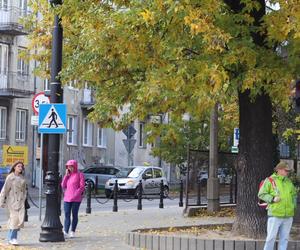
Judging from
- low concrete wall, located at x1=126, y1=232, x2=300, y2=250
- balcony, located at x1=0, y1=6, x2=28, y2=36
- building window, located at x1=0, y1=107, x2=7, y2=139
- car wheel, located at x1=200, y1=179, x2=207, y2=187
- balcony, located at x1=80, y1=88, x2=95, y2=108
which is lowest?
low concrete wall, located at x1=126, y1=232, x2=300, y2=250

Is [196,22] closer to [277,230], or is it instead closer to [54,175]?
[277,230]

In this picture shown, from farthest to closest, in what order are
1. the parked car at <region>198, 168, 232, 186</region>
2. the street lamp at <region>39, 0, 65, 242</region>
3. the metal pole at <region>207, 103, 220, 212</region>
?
the parked car at <region>198, 168, 232, 186</region> → the metal pole at <region>207, 103, 220, 212</region> → the street lamp at <region>39, 0, 65, 242</region>

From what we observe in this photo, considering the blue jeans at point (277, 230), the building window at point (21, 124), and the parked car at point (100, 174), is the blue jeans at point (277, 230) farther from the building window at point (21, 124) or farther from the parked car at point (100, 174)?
the building window at point (21, 124)

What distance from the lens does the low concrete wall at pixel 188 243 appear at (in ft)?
38.7

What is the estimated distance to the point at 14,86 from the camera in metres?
39.3

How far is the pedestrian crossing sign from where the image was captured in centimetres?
1420

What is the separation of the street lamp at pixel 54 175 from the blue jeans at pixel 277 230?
15.4 feet

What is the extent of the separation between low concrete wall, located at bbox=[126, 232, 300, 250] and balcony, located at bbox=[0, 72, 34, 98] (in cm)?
2692

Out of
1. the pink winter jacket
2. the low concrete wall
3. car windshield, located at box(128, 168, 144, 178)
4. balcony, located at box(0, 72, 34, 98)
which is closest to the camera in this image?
the low concrete wall

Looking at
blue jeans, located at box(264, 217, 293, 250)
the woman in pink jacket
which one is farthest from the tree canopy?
the woman in pink jacket

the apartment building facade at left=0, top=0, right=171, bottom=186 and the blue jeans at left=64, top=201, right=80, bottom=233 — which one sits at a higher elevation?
the apartment building facade at left=0, top=0, right=171, bottom=186

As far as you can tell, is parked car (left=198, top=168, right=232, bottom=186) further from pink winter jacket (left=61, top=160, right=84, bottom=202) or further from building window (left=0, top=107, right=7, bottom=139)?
building window (left=0, top=107, right=7, bottom=139)

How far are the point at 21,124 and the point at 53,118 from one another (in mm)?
27667

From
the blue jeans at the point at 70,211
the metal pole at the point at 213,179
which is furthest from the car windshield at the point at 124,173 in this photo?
the blue jeans at the point at 70,211
